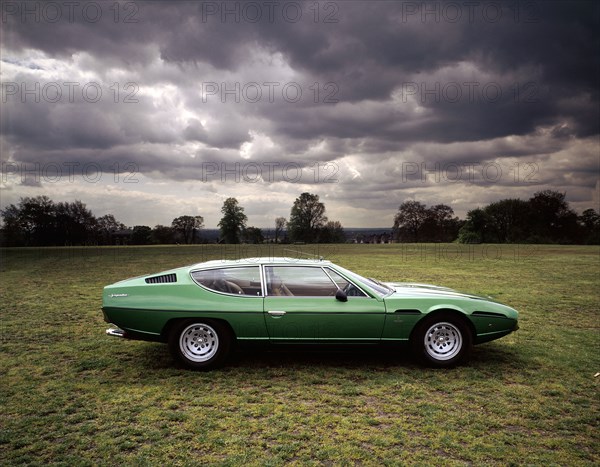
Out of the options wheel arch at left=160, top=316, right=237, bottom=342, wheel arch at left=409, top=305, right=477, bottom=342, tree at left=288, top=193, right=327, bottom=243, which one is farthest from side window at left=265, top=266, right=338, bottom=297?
tree at left=288, top=193, right=327, bottom=243

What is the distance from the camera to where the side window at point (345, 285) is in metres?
5.49

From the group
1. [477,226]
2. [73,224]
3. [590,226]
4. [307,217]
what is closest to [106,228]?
[73,224]

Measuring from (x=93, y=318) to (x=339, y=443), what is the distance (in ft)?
22.4

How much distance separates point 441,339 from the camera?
221 inches

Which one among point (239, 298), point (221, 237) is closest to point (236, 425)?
point (239, 298)

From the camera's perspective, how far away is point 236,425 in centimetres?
396

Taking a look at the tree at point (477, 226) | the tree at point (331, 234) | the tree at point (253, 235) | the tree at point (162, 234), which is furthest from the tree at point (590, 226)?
the tree at point (162, 234)

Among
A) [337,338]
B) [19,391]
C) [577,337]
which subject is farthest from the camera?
[577,337]

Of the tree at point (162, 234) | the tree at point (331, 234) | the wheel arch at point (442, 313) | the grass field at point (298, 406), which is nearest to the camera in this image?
the grass field at point (298, 406)

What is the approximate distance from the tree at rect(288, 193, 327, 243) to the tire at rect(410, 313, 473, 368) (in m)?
62.0

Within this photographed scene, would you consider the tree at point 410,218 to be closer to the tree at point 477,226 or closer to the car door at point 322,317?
the tree at point 477,226

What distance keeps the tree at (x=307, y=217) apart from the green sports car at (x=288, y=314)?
203 feet

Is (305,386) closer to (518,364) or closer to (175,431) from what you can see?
(175,431)

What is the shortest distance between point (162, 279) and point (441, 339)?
3.59m
